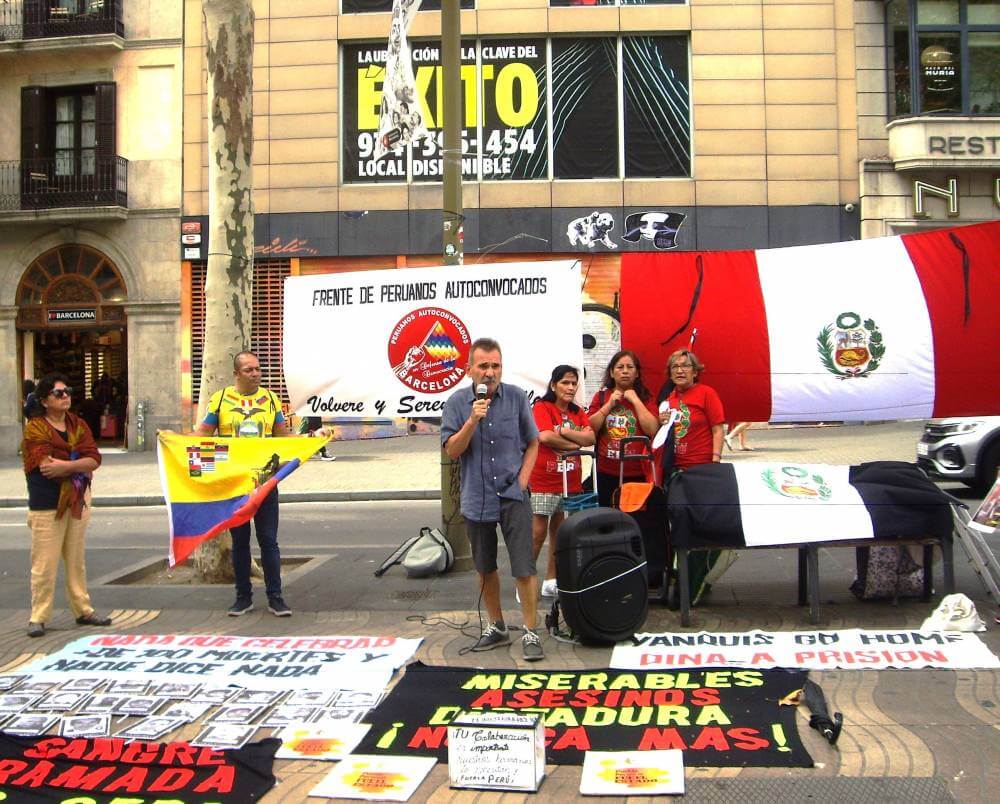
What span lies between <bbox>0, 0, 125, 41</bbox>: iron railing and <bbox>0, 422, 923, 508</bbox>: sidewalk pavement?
1013 cm

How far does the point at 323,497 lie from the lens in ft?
52.2

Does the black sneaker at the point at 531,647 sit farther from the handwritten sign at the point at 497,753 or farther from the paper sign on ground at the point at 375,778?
the handwritten sign at the point at 497,753

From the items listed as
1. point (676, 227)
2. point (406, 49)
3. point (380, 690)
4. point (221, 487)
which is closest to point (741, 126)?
point (676, 227)

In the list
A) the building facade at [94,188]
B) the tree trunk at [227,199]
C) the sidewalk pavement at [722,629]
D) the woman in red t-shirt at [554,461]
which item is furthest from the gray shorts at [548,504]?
the building facade at [94,188]

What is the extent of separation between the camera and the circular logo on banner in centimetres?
787

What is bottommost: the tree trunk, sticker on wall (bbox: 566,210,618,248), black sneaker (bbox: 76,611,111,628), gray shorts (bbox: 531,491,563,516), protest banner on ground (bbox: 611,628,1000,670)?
black sneaker (bbox: 76,611,111,628)

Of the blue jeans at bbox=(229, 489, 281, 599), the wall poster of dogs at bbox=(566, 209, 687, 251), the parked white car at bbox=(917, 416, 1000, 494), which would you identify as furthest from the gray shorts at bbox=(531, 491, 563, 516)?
the wall poster of dogs at bbox=(566, 209, 687, 251)

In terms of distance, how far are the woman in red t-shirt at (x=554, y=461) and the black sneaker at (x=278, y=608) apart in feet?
6.14

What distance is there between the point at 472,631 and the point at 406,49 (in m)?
5.43

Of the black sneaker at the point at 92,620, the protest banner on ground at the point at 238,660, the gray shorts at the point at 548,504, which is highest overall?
the gray shorts at the point at 548,504

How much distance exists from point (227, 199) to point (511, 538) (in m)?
4.56

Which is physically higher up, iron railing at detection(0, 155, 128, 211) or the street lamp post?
iron railing at detection(0, 155, 128, 211)

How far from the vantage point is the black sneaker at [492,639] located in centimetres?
617

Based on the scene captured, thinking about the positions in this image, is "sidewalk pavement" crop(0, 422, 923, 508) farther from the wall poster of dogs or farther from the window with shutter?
the wall poster of dogs
